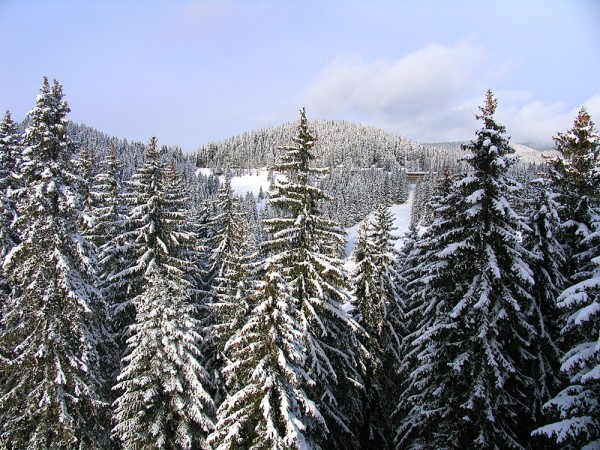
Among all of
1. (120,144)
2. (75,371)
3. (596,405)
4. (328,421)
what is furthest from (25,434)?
(120,144)

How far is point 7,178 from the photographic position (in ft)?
67.4

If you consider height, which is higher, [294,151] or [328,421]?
[294,151]

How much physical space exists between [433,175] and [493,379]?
158 meters

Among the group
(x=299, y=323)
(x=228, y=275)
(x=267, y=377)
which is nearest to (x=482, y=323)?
(x=299, y=323)

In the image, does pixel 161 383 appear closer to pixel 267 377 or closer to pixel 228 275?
pixel 228 275

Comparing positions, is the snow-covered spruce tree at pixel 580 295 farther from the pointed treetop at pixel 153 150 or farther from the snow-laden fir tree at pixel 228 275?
the pointed treetop at pixel 153 150

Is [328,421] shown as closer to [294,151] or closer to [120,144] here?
[294,151]

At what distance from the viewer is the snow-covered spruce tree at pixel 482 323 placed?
12906 mm

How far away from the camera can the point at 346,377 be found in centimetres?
1620

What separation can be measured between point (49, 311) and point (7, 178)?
9.40 meters

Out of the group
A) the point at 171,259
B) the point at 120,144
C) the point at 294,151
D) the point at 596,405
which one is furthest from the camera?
the point at 120,144

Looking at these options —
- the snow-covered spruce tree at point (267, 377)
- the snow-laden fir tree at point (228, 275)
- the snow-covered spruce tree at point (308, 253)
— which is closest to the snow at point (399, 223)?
the snow-laden fir tree at point (228, 275)

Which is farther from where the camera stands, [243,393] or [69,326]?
[69,326]

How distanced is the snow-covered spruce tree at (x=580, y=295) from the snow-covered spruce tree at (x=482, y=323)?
159cm
